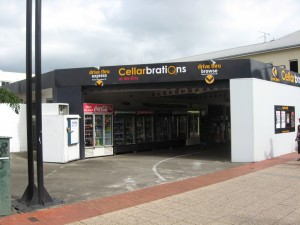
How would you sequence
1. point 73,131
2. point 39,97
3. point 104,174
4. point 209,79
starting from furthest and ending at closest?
1. point 73,131
2. point 209,79
3. point 104,174
4. point 39,97

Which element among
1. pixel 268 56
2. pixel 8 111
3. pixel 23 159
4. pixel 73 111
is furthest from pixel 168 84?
pixel 268 56

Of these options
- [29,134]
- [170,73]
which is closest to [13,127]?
[170,73]

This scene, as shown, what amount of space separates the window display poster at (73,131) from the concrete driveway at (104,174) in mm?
896

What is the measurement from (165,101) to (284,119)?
289 inches

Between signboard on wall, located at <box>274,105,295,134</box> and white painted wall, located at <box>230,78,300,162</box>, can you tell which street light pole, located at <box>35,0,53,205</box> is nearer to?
white painted wall, located at <box>230,78,300,162</box>

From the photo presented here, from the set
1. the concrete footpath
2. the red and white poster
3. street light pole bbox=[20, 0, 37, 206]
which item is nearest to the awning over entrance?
the red and white poster

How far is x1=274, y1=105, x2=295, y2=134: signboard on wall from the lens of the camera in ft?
55.0

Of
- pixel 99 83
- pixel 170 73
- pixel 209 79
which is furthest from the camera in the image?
pixel 99 83

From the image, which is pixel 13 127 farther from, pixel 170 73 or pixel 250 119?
pixel 250 119

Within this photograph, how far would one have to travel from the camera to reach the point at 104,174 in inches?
469

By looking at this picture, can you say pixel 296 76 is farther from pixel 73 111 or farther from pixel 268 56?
pixel 268 56

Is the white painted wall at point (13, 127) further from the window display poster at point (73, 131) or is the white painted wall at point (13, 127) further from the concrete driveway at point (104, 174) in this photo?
the window display poster at point (73, 131)

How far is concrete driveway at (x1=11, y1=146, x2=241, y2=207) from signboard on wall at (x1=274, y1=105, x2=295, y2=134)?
316 cm

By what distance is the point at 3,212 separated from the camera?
22.8 ft
